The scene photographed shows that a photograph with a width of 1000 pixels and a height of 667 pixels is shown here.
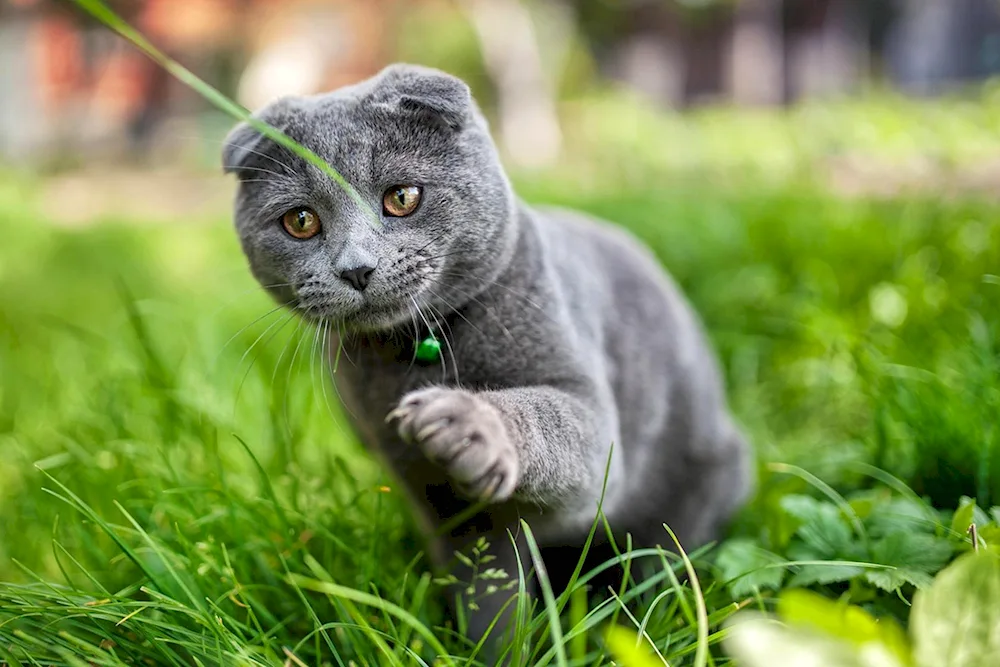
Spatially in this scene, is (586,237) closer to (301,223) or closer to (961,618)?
(301,223)

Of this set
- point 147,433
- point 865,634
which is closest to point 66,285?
point 147,433

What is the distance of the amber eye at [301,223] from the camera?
4.16 feet

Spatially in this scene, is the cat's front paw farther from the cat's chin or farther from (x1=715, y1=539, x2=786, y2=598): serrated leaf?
(x1=715, y1=539, x2=786, y2=598): serrated leaf

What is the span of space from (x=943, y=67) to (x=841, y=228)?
6683 mm

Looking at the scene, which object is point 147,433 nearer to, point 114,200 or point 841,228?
point 841,228

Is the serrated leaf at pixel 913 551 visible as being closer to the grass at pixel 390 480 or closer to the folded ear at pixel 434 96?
the grass at pixel 390 480

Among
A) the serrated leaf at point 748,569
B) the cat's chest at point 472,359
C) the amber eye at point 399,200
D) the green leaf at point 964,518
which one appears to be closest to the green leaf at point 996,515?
the green leaf at point 964,518

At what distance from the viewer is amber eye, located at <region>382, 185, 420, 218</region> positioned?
1.24m

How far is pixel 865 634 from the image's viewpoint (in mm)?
728

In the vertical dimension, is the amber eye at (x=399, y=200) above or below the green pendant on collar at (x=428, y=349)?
above

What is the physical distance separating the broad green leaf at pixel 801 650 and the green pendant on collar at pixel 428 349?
72 cm

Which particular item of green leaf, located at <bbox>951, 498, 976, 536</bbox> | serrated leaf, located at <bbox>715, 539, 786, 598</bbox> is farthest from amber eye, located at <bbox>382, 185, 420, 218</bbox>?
green leaf, located at <bbox>951, 498, 976, 536</bbox>

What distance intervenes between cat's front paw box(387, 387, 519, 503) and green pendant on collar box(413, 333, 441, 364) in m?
0.29

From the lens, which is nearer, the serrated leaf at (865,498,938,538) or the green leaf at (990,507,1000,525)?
the green leaf at (990,507,1000,525)
